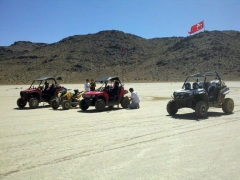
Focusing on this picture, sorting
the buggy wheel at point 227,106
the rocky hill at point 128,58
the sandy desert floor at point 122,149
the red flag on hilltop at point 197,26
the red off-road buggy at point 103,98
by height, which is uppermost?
the red flag on hilltop at point 197,26

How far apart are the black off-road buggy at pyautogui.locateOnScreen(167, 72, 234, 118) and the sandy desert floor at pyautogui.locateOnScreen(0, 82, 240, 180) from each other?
81 cm

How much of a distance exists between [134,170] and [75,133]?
147 inches

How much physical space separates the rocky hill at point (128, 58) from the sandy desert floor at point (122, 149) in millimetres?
63920

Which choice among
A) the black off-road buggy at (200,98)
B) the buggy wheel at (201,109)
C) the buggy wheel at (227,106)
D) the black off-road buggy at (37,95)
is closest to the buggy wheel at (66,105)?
the black off-road buggy at (37,95)

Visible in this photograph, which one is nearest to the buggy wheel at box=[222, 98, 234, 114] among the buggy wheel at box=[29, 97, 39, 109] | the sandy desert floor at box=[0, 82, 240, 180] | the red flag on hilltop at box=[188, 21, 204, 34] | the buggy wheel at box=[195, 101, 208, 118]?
the buggy wheel at box=[195, 101, 208, 118]

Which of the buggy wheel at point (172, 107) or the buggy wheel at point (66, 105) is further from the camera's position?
the buggy wheel at point (66, 105)

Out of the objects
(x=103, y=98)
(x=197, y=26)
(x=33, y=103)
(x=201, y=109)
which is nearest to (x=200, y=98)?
(x=201, y=109)

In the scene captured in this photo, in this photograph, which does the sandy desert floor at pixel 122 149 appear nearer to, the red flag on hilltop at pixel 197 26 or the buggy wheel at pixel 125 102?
the buggy wheel at pixel 125 102

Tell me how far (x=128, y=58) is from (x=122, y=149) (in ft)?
329

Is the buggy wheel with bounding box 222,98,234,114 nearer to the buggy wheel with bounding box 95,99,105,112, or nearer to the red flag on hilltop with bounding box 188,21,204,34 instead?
the buggy wheel with bounding box 95,99,105,112

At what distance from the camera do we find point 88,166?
5.88 meters

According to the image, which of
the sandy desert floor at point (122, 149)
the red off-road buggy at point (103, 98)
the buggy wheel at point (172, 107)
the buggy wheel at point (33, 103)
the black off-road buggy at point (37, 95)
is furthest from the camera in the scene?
the black off-road buggy at point (37, 95)

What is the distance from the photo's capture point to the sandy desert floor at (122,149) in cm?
553

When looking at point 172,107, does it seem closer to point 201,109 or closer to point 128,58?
point 201,109
